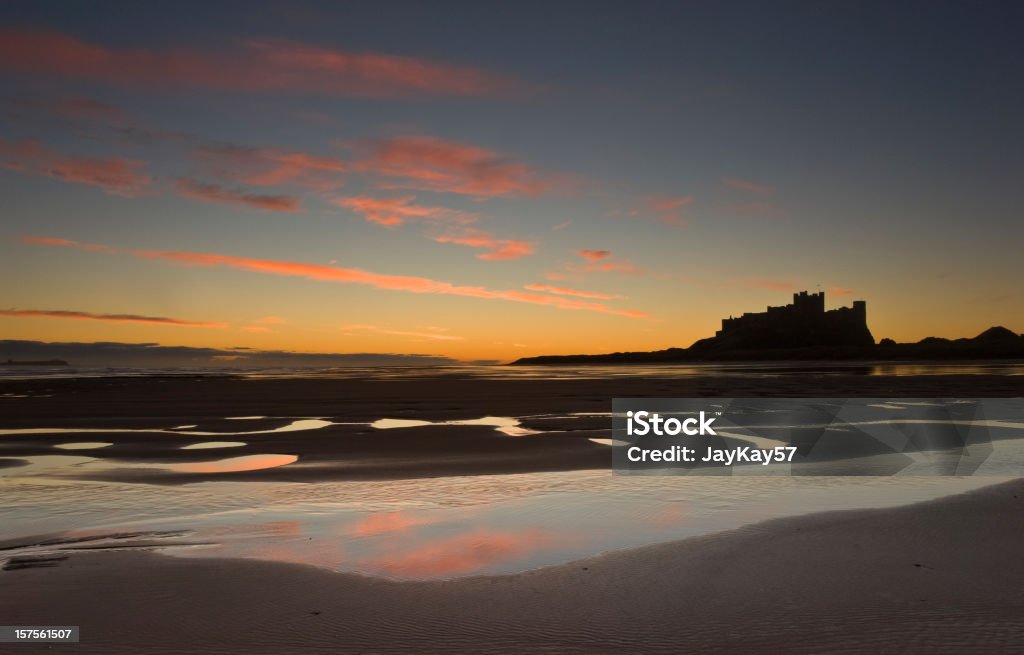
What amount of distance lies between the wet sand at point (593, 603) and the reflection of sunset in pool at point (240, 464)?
19.4 ft

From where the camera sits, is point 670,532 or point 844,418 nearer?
point 670,532

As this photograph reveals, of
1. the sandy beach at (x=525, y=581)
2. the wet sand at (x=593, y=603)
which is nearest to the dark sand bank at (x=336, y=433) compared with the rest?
the sandy beach at (x=525, y=581)

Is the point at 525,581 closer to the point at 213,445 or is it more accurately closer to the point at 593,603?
the point at 593,603

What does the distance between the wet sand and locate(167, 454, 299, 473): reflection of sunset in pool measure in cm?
593

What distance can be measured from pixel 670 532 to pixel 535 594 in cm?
269

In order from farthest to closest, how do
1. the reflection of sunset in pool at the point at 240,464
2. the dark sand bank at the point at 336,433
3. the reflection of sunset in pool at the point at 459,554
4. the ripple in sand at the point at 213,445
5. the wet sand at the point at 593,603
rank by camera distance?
the ripple in sand at the point at 213,445, the dark sand bank at the point at 336,433, the reflection of sunset in pool at the point at 240,464, the reflection of sunset in pool at the point at 459,554, the wet sand at the point at 593,603

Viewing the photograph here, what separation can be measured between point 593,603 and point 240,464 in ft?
32.9

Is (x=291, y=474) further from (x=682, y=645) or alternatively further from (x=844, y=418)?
(x=844, y=418)

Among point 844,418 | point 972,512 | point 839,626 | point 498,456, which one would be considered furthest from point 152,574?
point 844,418

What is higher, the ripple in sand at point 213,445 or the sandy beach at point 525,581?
the sandy beach at point 525,581

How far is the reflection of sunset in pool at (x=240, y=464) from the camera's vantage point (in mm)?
12836

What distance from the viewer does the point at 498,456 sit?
14.5m

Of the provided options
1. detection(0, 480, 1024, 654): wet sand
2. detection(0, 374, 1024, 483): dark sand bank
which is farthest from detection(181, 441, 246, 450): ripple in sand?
detection(0, 480, 1024, 654): wet sand

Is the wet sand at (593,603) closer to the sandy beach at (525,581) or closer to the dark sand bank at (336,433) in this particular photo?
the sandy beach at (525,581)
